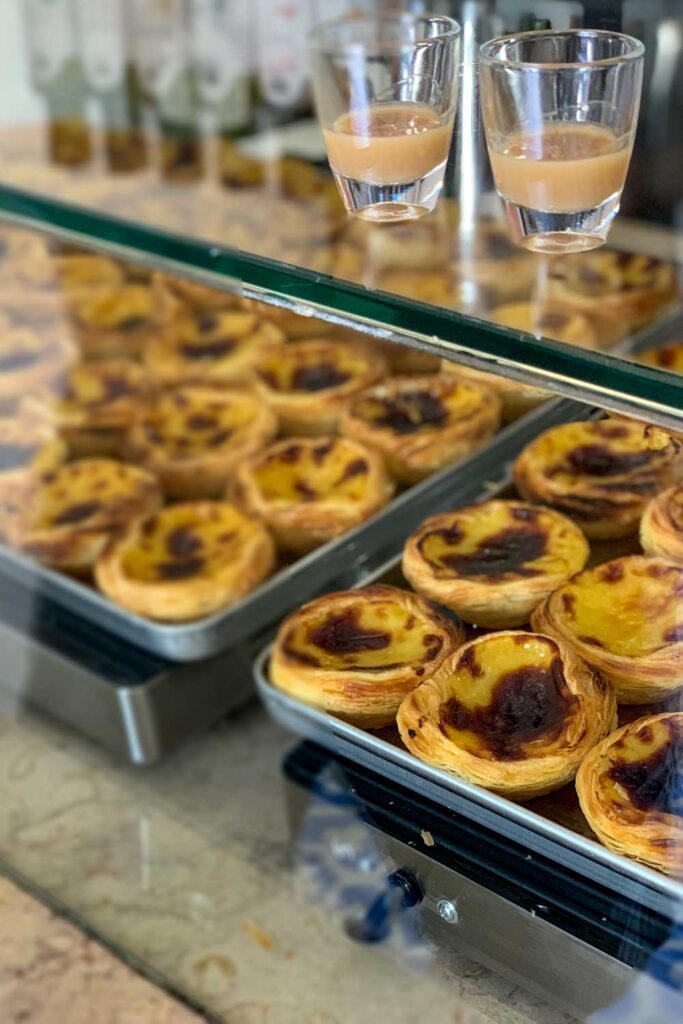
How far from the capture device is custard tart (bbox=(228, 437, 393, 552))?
134 cm

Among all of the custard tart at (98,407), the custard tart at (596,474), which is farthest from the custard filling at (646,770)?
the custard tart at (98,407)

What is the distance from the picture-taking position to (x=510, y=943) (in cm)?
83

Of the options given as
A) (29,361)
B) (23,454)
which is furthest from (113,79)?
(23,454)

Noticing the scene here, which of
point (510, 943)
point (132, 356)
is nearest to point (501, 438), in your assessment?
point (510, 943)

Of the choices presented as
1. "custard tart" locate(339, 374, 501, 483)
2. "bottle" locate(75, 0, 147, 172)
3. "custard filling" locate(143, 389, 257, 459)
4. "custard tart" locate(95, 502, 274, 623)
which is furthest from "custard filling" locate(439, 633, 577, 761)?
"bottle" locate(75, 0, 147, 172)

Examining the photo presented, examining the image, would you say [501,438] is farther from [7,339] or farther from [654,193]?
[7,339]

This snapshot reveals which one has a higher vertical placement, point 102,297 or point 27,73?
point 27,73

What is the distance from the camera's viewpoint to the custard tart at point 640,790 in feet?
2.54

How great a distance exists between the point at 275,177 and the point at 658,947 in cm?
180

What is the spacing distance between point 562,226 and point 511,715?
0.35m

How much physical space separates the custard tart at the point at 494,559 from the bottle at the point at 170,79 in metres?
1.57

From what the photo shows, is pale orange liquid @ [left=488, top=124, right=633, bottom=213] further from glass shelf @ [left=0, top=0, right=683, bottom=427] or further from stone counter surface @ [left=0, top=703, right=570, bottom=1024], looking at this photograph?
stone counter surface @ [left=0, top=703, right=570, bottom=1024]

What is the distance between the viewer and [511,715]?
0.84 meters

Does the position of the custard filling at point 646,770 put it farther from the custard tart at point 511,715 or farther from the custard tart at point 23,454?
the custard tart at point 23,454
